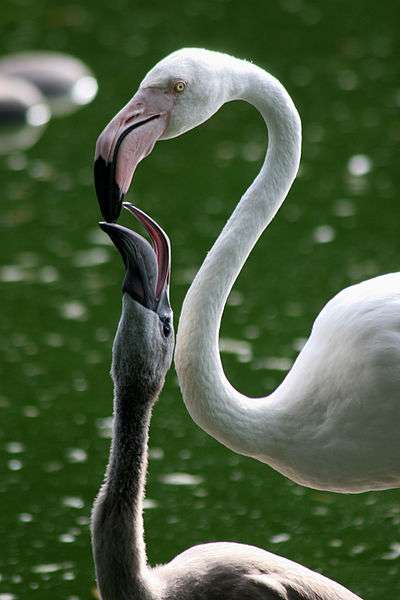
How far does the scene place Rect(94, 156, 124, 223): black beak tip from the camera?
4289 mm

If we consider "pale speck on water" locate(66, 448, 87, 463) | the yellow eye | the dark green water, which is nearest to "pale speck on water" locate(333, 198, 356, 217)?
the dark green water

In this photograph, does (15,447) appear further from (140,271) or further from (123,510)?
(140,271)

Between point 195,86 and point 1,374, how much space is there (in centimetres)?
327

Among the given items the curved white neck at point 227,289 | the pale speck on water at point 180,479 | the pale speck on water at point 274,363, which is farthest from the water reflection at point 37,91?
the curved white neck at point 227,289

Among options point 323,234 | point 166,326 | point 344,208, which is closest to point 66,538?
point 166,326

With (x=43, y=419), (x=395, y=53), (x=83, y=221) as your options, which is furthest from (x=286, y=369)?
(x=395, y=53)

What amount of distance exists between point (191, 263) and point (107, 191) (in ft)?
13.6

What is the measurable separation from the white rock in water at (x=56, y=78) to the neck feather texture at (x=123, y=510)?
7216 millimetres

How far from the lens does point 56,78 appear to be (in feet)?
36.9

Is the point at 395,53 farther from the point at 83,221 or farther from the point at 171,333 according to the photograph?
the point at 171,333

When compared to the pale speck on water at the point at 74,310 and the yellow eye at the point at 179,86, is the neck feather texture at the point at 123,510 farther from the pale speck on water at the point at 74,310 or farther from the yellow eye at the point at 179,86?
the pale speck on water at the point at 74,310

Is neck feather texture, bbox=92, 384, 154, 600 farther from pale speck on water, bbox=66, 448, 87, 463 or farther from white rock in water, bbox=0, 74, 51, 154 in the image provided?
white rock in water, bbox=0, 74, 51, 154

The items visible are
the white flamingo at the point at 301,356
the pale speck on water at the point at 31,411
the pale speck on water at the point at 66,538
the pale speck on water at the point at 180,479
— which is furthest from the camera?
the pale speck on water at the point at 31,411

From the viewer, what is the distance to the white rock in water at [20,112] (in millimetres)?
10766
